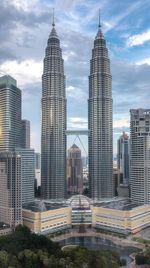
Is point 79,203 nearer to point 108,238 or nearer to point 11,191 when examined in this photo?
point 108,238

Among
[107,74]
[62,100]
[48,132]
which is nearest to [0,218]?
[48,132]

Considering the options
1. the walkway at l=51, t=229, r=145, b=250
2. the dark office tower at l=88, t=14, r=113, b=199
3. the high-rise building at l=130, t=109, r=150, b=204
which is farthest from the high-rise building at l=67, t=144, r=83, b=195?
the walkway at l=51, t=229, r=145, b=250

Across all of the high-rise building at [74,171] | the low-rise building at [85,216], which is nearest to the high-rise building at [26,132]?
the high-rise building at [74,171]

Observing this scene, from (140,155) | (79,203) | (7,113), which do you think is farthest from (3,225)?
(140,155)

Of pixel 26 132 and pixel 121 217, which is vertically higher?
pixel 26 132

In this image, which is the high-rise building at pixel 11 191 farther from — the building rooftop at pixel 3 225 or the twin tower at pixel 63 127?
the twin tower at pixel 63 127

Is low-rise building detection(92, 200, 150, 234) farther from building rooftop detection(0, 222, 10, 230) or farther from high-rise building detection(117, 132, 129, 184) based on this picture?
high-rise building detection(117, 132, 129, 184)
